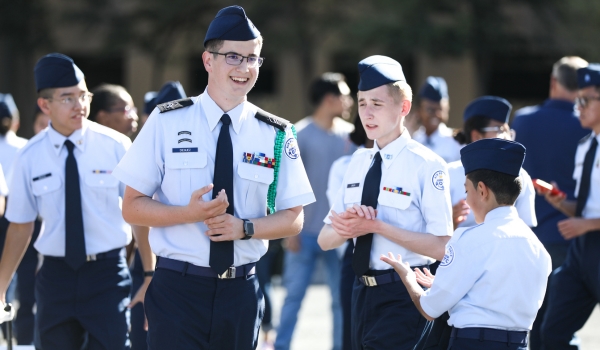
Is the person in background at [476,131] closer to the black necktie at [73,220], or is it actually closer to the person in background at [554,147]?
the person in background at [554,147]

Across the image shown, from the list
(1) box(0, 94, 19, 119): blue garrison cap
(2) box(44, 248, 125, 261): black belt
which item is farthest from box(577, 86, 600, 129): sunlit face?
(1) box(0, 94, 19, 119): blue garrison cap

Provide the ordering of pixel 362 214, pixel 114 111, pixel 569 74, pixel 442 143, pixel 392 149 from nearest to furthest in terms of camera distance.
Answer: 1. pixel 362 214
2. pixel 392 149
3. pixel 114 111
4. pixel 569 74
5. pixel 442 143

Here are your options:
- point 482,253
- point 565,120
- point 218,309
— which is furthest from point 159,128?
point 565,120

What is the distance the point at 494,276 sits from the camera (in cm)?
383

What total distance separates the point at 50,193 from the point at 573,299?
11.8 ft

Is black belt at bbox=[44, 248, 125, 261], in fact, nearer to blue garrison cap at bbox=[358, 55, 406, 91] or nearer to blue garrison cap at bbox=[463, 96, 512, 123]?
blue garrison cap at bbox=[358, 55, 406, 91]

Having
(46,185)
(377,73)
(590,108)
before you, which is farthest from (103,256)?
(590,108)

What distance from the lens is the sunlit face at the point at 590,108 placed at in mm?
6059

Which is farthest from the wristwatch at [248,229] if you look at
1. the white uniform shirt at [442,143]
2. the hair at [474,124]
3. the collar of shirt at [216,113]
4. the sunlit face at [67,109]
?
the white uniform shirt at [442,143]

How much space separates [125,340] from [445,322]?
1932mm

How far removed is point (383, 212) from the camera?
14.8 feet

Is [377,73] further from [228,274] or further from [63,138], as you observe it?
[63,138]

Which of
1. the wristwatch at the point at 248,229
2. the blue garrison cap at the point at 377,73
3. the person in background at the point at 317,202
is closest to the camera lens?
the wristwatch at the point at 248,229

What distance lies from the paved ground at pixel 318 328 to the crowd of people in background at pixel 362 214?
3.47 feet
